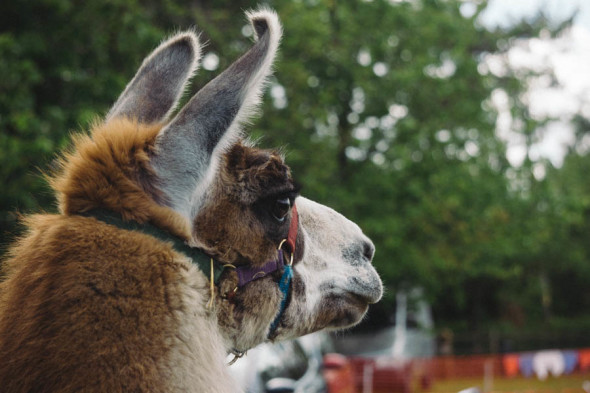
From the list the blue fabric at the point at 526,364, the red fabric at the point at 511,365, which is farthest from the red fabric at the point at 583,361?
the red fabric at the point at 511,365

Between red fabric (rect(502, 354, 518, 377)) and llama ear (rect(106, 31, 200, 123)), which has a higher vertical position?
llama ear (rect(106, 31, 200, 123))

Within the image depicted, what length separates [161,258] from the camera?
1.72 m


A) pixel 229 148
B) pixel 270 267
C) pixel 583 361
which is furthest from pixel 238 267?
pixel 583 361

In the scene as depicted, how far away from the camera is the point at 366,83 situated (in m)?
17.2

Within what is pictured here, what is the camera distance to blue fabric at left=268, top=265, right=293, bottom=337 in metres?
2.09

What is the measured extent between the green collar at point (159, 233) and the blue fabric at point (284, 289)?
30 cm

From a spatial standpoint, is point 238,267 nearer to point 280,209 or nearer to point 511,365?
point 280,209

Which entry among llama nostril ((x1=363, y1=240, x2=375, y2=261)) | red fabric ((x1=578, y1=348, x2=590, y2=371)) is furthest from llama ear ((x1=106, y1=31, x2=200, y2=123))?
red fabric ((x1=578, y1=348, x2=590, y2=371))

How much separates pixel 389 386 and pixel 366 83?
814 centimetres

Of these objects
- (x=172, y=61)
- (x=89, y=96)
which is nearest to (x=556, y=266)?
(x=89, y=96)

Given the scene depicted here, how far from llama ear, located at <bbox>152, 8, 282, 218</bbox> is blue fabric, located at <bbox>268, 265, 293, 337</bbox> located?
0.48m

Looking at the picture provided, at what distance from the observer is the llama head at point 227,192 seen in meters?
1.71

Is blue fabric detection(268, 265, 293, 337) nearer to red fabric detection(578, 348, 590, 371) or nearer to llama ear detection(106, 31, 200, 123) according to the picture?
llama ear detection(106, 31, 200, 123)

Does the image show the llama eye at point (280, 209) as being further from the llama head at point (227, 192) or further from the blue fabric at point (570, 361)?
the blue fabric at point (570, 361)
